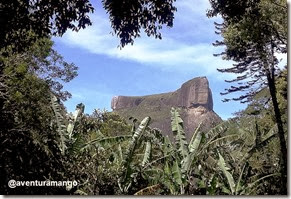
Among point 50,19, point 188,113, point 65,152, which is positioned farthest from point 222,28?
point 65,152

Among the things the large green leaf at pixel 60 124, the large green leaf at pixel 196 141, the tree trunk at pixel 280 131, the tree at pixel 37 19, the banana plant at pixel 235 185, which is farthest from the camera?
the large green leaf at pixel 196 141

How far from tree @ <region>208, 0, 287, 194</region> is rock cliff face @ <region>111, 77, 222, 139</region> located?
0.28m

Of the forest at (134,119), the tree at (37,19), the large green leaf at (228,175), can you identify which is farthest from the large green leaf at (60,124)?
the large green leaf at (228,175)

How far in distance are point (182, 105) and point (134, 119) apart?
2.98ft

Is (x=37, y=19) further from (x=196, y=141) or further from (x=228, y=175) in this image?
(x=228, y=175)

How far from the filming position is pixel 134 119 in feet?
15.5

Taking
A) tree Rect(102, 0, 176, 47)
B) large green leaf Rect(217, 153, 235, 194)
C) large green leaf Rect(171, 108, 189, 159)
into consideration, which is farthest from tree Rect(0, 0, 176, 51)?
large green leaf Rect(217, 153, 235, 194)

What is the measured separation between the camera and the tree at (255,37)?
12.3ft

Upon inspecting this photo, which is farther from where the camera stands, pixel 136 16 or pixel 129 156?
pixel 129 156

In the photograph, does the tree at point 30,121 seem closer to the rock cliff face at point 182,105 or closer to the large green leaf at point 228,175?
the rock cliff face at point 182,105

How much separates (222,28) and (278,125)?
103 cm

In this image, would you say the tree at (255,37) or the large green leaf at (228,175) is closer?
the tree at (255,37)

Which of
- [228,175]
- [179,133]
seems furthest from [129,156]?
[228,175]

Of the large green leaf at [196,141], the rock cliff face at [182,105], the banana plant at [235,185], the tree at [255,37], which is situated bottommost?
the banana plant at [235,185]
